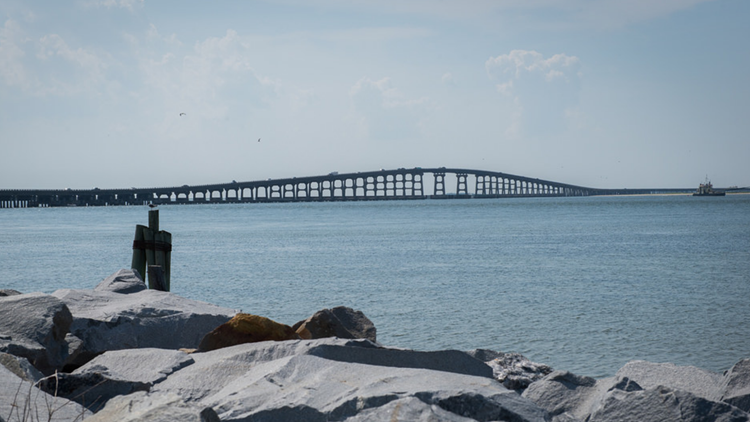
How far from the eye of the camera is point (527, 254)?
31422mm

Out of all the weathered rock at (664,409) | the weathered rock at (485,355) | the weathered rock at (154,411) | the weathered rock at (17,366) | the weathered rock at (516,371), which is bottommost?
the weathered rock at (485,355)

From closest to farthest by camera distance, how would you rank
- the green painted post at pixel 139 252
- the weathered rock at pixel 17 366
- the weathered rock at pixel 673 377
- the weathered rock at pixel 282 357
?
the weathered rock at pixel 17 366 → the weathered rock at pixel 282 357 → the weathered rock at pixel 673 377 → the green painted post at pixel 139 252

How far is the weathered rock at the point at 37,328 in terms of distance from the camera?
6.37 m

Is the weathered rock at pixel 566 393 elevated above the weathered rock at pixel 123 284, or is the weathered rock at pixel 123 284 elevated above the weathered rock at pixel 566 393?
the weathered rock at pixel 123 284

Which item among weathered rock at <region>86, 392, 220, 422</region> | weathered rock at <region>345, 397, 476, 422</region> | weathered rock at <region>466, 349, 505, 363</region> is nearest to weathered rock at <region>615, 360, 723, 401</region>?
weathered rock at <region>466, 349, 505, 363</region>

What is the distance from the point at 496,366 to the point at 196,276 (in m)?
19.5

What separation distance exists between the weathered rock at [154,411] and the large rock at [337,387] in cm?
63

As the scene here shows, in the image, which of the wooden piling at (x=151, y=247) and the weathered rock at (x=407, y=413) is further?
the wooden piling at (x=151, y=247)

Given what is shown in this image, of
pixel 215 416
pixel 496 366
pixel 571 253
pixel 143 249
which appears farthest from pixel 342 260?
pixel 215 416

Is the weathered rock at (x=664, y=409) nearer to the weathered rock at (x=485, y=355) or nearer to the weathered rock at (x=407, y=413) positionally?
the weathered rock at (x=407, y=413)

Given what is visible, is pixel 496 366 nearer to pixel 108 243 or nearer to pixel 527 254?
pixel 527 254

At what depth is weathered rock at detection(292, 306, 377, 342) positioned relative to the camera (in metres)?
8.41

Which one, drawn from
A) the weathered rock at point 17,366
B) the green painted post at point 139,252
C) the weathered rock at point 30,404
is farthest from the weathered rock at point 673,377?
the green painted post at point 139,252

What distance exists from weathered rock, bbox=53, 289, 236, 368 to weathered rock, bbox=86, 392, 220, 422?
11.6ft
